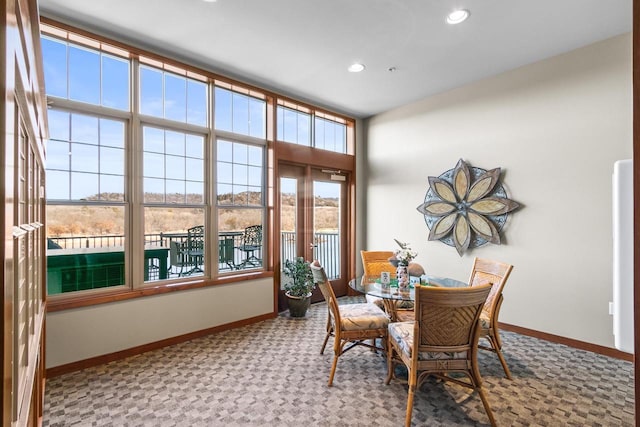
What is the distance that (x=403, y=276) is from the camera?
2973mm

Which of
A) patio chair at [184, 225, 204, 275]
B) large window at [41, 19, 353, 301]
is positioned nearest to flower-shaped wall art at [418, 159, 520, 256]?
large window at [41, 19, 353, 301]

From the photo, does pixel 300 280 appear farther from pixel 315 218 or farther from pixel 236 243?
pixel 315 218

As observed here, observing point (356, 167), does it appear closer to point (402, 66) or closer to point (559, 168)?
point (402, 66)

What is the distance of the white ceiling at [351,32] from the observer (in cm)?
270

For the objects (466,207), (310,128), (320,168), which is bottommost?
(466,207)

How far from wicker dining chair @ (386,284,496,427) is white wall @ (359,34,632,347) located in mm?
2092

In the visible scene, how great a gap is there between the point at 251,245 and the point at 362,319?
212 centimetres

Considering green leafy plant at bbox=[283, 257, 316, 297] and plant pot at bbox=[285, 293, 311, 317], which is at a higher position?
green leafy plant at bbox=[283, 257, 316, 297]

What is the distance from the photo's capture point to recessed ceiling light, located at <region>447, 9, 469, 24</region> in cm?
275

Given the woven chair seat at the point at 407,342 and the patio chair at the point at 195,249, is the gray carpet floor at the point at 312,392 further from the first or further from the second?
the patio chair at the point at 195,249

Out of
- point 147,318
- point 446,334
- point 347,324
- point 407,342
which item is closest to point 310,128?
point 347,324

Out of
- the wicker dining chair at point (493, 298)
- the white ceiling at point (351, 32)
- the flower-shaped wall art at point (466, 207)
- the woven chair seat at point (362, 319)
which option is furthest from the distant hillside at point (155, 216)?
the wicker dining chair at point (493, 298)

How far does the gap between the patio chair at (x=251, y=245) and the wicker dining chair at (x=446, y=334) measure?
2671 millimetres

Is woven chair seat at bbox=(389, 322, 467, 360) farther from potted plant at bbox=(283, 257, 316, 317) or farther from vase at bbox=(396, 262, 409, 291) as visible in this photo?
potted plant at bbox=(283, 257, 316, 317)
